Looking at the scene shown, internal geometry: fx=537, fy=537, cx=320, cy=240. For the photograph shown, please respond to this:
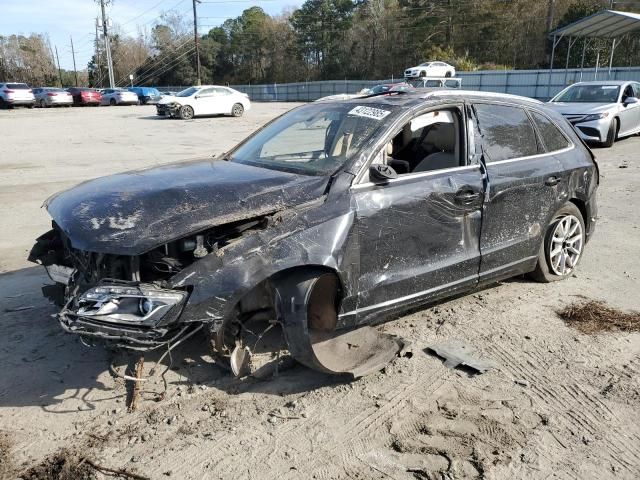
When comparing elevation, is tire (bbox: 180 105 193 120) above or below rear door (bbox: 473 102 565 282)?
below

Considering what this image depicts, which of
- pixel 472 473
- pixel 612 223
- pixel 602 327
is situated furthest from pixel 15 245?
pixel 612 223

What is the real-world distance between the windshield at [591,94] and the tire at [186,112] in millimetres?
17944

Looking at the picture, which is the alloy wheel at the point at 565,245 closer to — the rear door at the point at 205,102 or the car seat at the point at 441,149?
the car seat at the point at 441,149

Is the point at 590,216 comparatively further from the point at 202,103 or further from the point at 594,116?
the point at 202,103

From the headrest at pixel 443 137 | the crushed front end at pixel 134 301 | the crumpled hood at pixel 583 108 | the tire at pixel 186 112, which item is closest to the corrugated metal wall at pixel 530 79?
the crumpled hood at pixel 583 108

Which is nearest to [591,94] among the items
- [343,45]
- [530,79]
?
[530,79]

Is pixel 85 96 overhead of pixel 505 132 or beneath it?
beneath

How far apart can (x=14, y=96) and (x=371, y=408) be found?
44992 millimetres

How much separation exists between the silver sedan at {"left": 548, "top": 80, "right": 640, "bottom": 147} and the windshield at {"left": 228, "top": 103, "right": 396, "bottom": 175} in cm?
1026

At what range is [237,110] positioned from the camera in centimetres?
2853

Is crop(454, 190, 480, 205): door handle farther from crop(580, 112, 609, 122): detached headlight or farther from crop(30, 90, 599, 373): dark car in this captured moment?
crop(580, 112, 609, 122): detached headlight

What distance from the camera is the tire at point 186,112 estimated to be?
2667cm

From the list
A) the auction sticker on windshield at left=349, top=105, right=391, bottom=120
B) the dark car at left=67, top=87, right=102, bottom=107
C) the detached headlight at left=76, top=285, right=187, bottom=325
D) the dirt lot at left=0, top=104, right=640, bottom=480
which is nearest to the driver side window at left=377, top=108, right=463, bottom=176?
the auction sticker on windshield at left=349, top=105, right=391, bottom=120

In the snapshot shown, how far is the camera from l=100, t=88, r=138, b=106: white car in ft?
155
